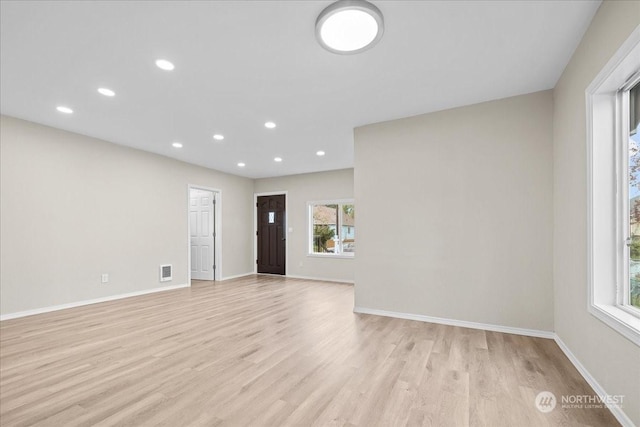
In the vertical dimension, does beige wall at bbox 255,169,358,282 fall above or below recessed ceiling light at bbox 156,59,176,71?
below

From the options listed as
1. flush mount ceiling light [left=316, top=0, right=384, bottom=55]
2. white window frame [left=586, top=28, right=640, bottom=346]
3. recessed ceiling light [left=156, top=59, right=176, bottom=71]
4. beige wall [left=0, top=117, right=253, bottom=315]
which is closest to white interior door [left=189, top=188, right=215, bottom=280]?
beige wall [left=0, top=117, right=253, bottom=315]

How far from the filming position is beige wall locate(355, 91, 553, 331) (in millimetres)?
3150

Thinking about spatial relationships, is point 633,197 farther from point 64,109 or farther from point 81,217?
point 81,217

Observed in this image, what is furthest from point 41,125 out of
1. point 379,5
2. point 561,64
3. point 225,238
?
point 561,64

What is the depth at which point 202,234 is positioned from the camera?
7297mm

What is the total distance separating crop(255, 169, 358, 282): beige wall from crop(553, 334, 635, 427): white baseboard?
4320mm

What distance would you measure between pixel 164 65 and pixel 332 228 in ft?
17.0

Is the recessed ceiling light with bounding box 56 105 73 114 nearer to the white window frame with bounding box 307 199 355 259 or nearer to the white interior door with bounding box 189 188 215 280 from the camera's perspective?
the white interior door with bounding box 189 188 215 280

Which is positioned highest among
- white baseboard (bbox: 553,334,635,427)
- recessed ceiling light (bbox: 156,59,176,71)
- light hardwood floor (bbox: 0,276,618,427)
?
recessed ceiling light (bbox: 156,59,176,71)

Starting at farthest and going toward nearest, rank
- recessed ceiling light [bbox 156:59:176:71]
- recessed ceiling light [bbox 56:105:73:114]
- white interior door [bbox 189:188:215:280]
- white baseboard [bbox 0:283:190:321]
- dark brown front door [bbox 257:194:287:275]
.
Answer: dark brown front door [bbox 257:194:287:275] → white interior door [bbox 189:188:215:280] → white baseboard [bbox 0:283:190:321] → recessed ceiling light [bbox 56:105:73:114] → recessed ceiling light [bbox 156:59:176:71]

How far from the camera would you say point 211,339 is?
122 inches

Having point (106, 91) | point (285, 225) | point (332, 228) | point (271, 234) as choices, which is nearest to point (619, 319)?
point (106, 91)

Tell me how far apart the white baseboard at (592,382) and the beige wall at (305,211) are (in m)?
4.32

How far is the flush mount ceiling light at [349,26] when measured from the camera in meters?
1.90
